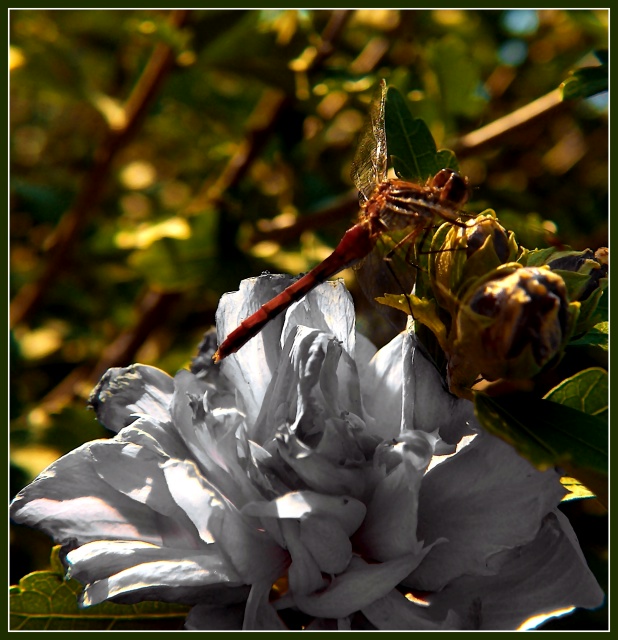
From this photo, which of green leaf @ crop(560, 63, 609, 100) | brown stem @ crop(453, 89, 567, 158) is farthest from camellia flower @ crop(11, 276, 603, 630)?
brown stem @ crop(453, 89, 567, 158)

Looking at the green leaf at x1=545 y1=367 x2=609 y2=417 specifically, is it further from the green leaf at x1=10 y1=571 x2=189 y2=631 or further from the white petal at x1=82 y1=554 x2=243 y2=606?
the green leaf at x1=10 y1=571 x2=189 y2=631

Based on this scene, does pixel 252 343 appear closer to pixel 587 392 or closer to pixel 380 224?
pixel 380 224

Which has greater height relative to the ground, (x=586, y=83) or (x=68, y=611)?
(x=586, y=83)

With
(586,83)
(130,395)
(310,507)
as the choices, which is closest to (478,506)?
(310,507)

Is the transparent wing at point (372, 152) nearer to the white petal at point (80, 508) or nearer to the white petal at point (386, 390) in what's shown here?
the white petal at point (386, 390)

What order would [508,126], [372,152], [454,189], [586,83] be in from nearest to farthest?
[454,189] < [372,152] < [586,83] < [508,126]

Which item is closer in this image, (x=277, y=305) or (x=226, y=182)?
(x=277, y=305)

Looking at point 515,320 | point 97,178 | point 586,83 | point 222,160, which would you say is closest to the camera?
point 515,320

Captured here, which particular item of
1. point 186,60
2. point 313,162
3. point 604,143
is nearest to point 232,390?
point 186,60
